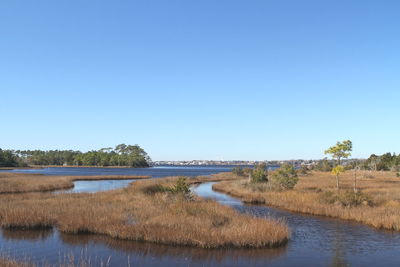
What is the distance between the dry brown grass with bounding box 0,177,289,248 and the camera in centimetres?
2033

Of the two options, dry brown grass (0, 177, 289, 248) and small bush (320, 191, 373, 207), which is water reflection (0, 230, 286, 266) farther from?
small bush (320, 191, 373, 207)

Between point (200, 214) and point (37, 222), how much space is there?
40.6ft

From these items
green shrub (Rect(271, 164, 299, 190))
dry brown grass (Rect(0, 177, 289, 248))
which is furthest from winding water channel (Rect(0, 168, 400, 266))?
green shrub (Rect(271, 164, 299, 190))

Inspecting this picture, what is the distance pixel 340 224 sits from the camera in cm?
2758

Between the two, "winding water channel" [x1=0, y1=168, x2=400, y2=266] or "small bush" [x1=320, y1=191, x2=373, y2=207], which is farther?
"small bush" [x1=320, y1=191, x2=373, y2=207]

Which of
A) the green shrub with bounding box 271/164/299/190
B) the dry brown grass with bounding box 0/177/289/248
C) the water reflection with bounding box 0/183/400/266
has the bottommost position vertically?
the water reflection with bounding box 0/183/400/266

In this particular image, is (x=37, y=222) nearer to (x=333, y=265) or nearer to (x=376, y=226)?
(x=333, y=265)

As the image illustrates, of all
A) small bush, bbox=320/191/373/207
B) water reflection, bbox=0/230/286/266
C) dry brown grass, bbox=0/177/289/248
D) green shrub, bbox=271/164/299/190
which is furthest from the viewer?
green shrub, bbox=271/164/299/190

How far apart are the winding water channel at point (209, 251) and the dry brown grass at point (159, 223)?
0.66 meters

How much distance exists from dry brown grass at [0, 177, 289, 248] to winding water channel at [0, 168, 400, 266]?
0.66m

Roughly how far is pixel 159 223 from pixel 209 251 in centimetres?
552

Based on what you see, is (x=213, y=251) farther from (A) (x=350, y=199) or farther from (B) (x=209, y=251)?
(A) (x=350, y=199)

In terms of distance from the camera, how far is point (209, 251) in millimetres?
19047

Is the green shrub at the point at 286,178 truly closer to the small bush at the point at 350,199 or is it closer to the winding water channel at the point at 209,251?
the small bush at the point at 350,199
